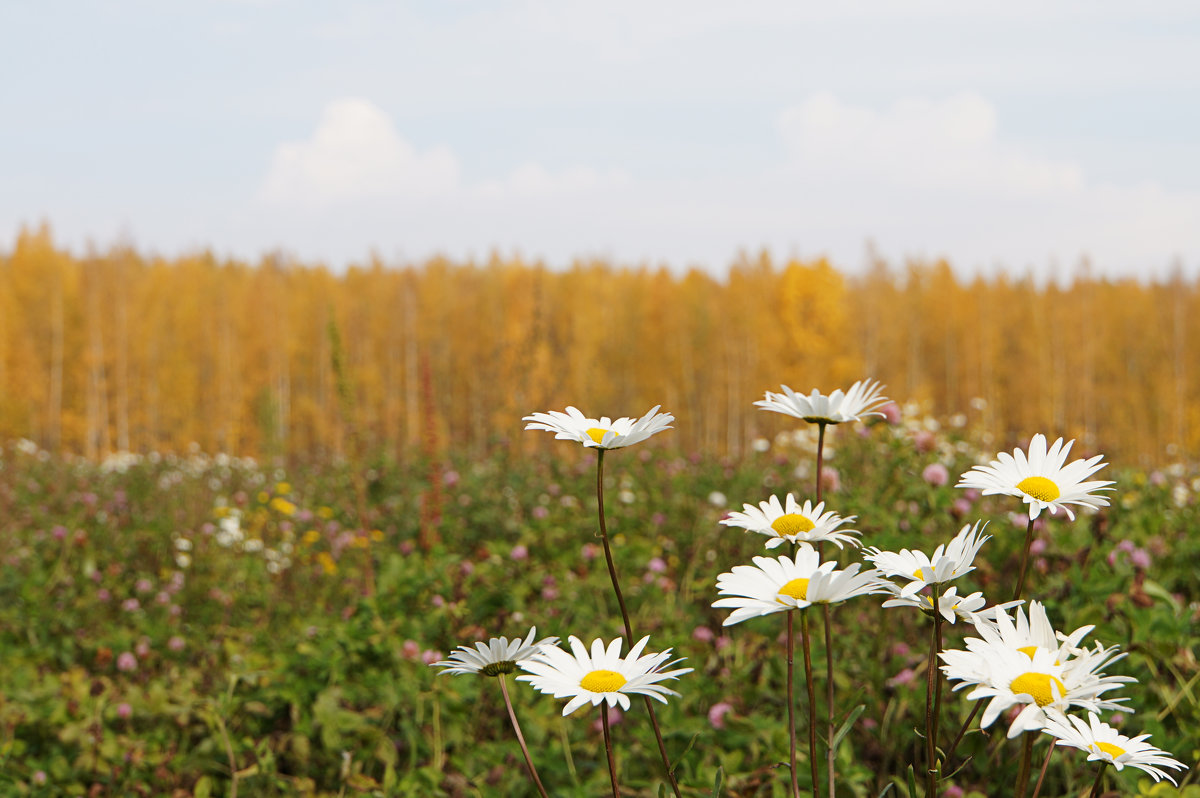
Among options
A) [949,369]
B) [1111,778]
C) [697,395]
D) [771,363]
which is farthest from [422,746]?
[949,369]

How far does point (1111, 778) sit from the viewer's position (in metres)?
2.40

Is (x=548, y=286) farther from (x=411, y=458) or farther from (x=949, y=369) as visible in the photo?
(x=411, y=458)

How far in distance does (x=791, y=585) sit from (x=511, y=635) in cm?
207

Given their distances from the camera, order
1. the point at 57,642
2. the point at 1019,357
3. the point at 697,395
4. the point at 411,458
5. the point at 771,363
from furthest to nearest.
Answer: the point at 1019,357 < the point at 697,395 < the point at 771,363 < the point at 411,458 < the point at 57,642

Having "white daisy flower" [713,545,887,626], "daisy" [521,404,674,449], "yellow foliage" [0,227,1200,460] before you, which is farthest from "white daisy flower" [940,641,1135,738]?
"yellow foliage" [0,227,1200,460]

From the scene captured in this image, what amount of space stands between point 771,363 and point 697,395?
441 cm

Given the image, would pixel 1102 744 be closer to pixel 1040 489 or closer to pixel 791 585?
pixel 1040 489

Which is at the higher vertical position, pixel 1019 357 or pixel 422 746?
pixel 1019 357

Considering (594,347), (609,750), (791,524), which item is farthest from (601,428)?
(594,347)

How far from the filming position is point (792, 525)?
1.27 metres

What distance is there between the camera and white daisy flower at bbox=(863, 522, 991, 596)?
1120mm

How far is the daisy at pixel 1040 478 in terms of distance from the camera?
1.21 metres

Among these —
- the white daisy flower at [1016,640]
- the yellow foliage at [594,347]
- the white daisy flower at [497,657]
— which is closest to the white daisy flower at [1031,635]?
the white daisy flower at [1016,640]

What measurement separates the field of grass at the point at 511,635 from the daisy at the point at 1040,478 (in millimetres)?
398
